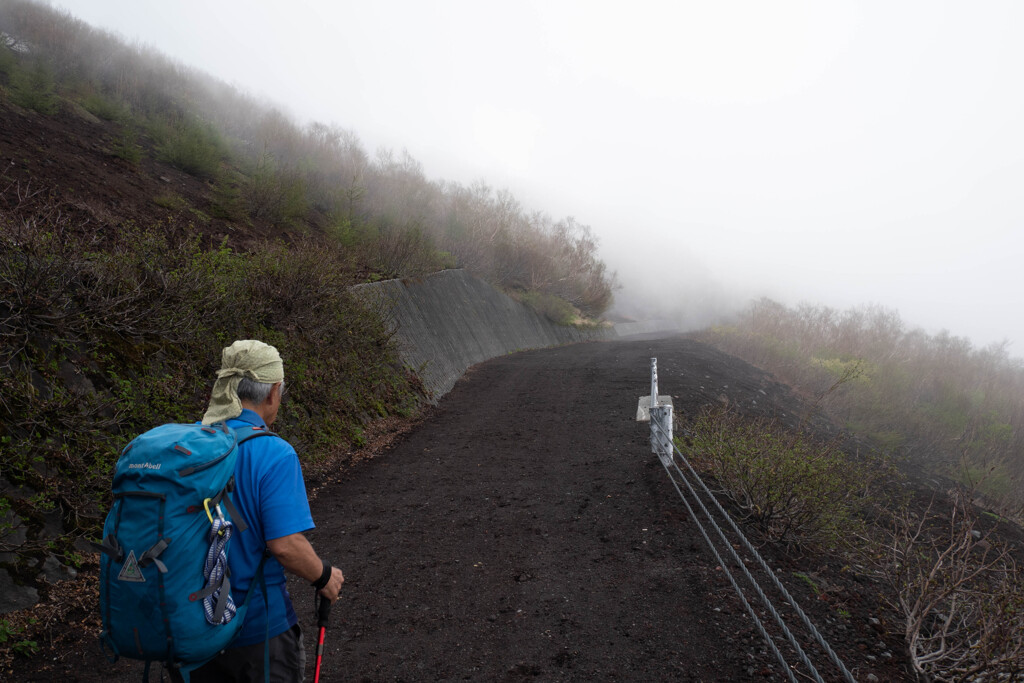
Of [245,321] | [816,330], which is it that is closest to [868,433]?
[245,321]

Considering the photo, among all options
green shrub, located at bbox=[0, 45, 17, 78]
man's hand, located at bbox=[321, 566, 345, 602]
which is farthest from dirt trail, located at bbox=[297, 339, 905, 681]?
green shrub, located at bbox=[0, 45, 17, 78]

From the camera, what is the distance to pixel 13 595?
3.63 m

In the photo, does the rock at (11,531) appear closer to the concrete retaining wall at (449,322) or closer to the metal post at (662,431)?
the metal post at (662,431)

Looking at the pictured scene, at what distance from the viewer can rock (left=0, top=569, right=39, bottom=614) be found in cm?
357

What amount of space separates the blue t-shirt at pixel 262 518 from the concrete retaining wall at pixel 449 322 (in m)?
9.07

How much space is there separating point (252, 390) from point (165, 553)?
0.69 m

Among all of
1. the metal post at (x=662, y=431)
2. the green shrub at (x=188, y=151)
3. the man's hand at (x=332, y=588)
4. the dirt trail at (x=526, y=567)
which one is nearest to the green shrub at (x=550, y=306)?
the green shrub at (x=188, y=151)

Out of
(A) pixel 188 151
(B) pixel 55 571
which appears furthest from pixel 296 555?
(A) pixel 188 151

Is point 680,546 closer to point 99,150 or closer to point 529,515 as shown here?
point 529,515

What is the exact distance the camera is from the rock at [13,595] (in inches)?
141

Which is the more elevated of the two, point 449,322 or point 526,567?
point 449,322

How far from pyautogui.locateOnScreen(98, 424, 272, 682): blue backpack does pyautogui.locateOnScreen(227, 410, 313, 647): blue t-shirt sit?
0.44 ft

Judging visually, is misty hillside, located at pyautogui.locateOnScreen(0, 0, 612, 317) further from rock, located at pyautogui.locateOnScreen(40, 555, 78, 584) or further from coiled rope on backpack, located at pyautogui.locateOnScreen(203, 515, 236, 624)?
coiled rope on backpack, located at pyautogui.locateOnScreen(203, 515, 236, 624)

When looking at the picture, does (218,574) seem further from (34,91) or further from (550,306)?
(550,306)
